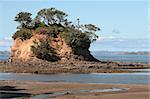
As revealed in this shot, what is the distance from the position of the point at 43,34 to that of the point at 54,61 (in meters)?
7.23

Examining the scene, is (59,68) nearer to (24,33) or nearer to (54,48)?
(54,48)

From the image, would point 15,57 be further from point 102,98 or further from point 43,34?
point 102,98

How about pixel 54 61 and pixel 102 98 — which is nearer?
pixel 102 98

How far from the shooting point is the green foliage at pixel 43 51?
88.0 m

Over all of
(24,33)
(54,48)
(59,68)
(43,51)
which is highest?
(24,33)

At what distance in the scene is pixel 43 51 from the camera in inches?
3467

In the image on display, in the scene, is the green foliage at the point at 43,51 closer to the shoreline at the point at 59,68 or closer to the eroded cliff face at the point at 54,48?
the eroded cliff face at the point at 54,48

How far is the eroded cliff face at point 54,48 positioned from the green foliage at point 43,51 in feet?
2.71

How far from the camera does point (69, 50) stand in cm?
8869

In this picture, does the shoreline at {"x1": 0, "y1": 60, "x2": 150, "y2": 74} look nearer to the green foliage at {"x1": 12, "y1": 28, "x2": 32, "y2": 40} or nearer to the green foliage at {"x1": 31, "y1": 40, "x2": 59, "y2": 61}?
the green foliage at {"x1": 31, "y1": 40, "x2": 59, "y2": 61}


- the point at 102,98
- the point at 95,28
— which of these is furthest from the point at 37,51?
the point at 102,98

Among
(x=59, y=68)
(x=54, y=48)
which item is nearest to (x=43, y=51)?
(x=54, y=48)

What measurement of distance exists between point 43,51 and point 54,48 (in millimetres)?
2985

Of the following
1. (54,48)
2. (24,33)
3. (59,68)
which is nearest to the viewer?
(59,68)
